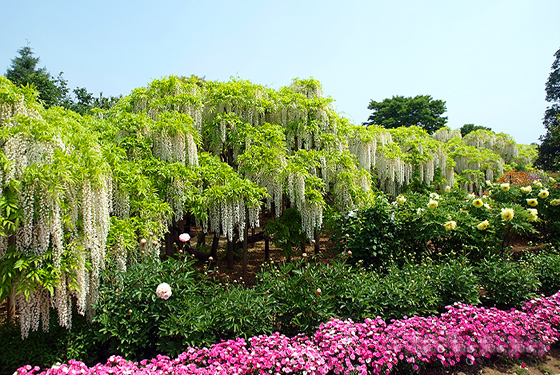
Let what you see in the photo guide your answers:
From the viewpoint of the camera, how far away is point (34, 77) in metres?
20.5

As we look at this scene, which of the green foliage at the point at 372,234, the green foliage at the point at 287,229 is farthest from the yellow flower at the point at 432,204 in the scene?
the green foliage at the point at 287,229

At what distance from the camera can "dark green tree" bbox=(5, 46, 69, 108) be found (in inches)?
768

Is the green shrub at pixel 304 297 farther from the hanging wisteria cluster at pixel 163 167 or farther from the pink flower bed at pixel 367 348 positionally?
the hanging wisteria cluster at pixel 163 167

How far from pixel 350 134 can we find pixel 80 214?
23.5 feet

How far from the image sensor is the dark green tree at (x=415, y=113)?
33969 mm

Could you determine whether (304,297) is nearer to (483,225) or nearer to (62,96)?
(483,225)

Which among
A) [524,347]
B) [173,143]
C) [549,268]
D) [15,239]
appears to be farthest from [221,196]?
[549,268]

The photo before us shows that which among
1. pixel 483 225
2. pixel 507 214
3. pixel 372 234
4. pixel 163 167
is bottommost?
pixel 372 234

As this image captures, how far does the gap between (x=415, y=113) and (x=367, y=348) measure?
34906 millimetres

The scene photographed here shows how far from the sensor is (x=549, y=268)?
206 inches

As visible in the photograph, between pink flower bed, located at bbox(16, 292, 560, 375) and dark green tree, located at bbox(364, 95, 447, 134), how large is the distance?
32.0 metres

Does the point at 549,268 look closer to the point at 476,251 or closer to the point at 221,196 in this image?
the point at 476,251

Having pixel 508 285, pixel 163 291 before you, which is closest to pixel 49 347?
pixel 163 291

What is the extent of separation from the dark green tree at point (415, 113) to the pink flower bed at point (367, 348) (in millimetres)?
31966
